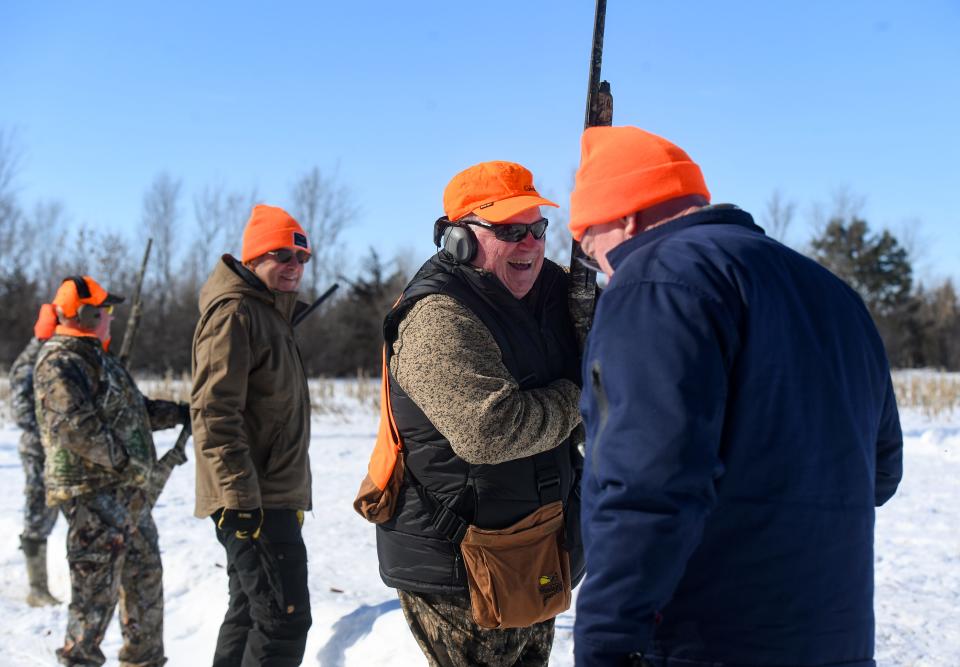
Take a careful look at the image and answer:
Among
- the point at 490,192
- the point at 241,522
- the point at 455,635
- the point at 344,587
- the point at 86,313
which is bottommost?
the point at 344,587

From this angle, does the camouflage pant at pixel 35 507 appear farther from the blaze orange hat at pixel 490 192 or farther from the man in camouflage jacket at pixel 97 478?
the blaze orange hat at pixel 490 192

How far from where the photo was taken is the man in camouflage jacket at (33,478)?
6000mm

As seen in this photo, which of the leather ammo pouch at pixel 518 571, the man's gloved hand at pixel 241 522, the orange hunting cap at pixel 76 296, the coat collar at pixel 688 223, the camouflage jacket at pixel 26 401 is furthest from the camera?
the camouflage jacket at pixel 26 401

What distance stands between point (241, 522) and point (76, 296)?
5.26 ft

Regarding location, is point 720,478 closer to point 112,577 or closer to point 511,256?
point 511,256

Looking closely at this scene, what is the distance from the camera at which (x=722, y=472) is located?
5.27 ft

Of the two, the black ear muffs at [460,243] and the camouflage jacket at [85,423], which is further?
the camouflage jacket at [85,423]

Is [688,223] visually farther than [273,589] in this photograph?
No

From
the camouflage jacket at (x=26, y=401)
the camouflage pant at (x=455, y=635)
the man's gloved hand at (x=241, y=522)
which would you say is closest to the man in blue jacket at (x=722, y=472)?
the camouflage pant at (x=455, y=635)

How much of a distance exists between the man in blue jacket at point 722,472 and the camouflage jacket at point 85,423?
321 centimetres

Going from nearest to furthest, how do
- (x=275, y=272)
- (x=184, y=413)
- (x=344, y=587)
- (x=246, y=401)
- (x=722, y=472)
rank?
(x=722, y=472)
(x=246, y=401)
(x=275, y=272)
(x=184, y=413)
(x=344, y=587)

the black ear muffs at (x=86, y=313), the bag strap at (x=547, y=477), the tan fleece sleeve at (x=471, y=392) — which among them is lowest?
the bag strap at (x=547, y=477)

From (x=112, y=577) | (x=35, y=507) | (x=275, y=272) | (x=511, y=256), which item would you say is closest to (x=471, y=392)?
(x=511, y=256)

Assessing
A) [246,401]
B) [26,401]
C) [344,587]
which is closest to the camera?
[246,401]
